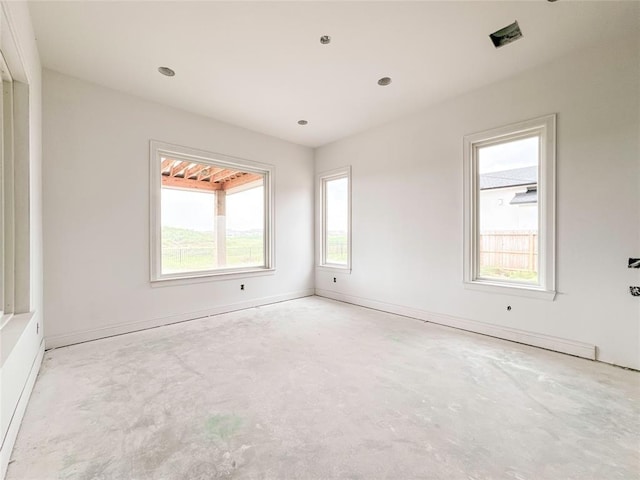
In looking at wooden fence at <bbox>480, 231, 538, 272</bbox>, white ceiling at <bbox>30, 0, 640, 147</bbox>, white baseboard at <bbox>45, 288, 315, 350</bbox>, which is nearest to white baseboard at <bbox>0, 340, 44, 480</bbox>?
white baseboard at <bbox>45, 288, 315, 350</bbox>

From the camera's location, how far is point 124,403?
1952 mm

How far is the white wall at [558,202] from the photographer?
2.49 metres

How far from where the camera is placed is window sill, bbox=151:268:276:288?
3691mm

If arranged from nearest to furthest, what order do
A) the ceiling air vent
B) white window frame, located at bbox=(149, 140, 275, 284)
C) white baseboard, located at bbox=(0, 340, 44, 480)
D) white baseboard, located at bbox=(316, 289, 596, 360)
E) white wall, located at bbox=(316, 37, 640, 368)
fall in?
white baseboard, located at bbox=(0, 340, 44, 480) → the ceiling air vent → white wall, located at bbox=(316, 37, 640, 368) → white baseboard, located at bbox=(316, 289, 596, 360) → white window frame, located at bbox=(149, 140, 275, 284)

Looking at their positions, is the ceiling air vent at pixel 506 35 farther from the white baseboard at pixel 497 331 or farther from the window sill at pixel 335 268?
the window sill at pixel 335 268

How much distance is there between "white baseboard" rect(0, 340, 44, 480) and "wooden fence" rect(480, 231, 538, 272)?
4244 mm

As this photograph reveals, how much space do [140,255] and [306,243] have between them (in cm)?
279

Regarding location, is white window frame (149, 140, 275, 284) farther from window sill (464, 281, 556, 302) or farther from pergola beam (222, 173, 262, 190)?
window sill (464, 281, 556, 302)

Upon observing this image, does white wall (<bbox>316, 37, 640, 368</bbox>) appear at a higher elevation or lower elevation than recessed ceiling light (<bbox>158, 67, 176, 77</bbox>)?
lower

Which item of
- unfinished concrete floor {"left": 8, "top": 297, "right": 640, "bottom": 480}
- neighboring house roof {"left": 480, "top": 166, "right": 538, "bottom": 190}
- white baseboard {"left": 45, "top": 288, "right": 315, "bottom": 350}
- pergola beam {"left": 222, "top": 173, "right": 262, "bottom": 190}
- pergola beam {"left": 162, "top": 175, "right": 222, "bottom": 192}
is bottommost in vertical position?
unfinished concrete floor {"left": 8, "top": 297, "right": 640, "bottom": 480}

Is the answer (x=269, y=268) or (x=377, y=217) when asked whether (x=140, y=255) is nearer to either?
(x=269, y=268)

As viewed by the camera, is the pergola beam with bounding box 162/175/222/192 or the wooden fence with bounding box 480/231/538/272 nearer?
the wooden fence with bounding box 480/231/538/272

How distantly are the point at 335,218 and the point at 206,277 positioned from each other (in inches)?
99.1

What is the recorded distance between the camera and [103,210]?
10.6ft
